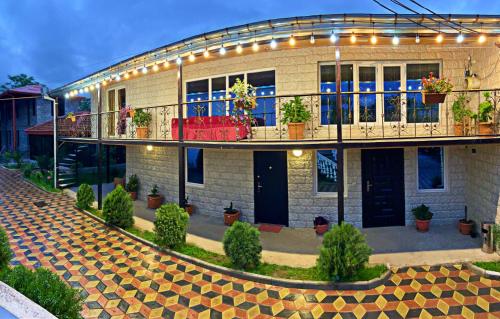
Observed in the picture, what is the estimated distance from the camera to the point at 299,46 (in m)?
8.82

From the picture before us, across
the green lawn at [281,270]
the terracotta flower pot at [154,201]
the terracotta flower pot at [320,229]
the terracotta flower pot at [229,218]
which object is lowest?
the green lawn at [281,270]

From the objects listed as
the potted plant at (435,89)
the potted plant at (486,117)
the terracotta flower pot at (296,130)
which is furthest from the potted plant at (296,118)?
the potted plant at (486,117)

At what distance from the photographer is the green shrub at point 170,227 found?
7.45 m

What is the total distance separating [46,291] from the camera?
4082 mm

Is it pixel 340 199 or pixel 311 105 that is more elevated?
pixel 311 105

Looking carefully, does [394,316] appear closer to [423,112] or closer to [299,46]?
[423,112]

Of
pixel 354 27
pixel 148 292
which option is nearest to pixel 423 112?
pixel 354 27

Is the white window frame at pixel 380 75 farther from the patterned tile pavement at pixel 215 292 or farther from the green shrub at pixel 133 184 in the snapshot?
the green shrub at pixel 133 184

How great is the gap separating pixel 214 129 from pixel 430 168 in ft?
21.2

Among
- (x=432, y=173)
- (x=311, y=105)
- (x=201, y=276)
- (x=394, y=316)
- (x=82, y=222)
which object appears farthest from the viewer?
(x=82, y=222)

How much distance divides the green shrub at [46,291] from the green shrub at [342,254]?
13.6ft

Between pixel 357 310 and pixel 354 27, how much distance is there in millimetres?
5654

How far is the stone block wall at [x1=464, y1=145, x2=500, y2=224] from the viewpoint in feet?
24.6

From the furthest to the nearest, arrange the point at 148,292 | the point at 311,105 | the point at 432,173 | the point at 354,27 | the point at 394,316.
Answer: the point at 432,173 < the point at 311,105 < the point at 354,27 < the point at 148,292 < the point at 394,316
